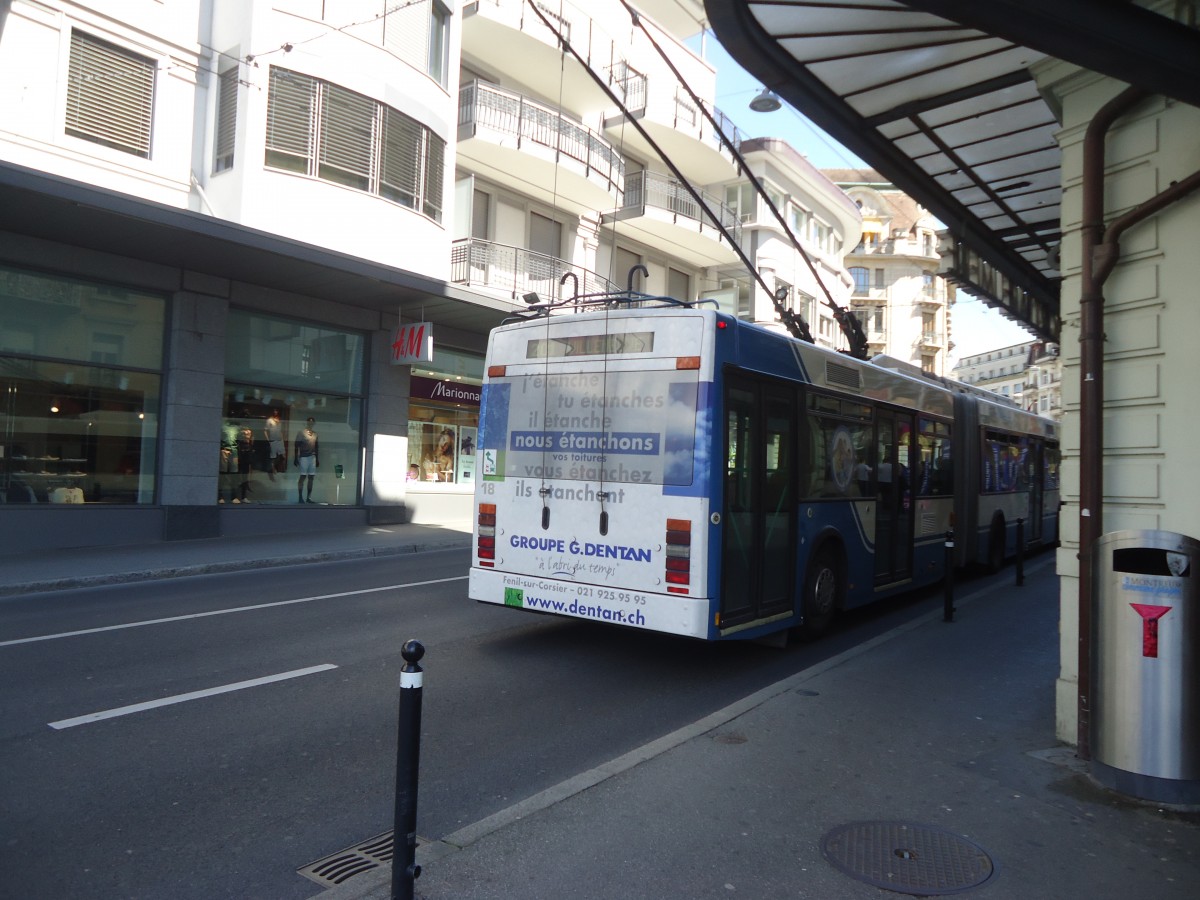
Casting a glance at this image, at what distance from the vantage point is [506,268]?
76.1 ft

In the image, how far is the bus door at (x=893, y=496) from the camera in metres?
10.1

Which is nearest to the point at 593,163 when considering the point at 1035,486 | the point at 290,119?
the point at 290,119

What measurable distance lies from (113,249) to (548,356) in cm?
1064

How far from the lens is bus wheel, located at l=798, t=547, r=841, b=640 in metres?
8.54

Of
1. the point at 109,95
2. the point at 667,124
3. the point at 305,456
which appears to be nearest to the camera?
the point at 109,95

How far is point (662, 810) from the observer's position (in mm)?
4461

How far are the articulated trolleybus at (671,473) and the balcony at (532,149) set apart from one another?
14.8m

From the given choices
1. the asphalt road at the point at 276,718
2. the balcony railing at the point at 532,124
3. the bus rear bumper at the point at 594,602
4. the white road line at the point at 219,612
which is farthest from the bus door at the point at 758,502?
the balcony railing at the point at 532,124

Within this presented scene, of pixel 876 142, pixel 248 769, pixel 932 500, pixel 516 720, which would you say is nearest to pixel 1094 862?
pixel 516 720

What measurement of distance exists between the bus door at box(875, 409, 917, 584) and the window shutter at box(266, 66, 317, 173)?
12.3 metres

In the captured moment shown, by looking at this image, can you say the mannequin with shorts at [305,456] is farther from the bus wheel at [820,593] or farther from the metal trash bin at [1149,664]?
the metal trash bin at [1149,664]

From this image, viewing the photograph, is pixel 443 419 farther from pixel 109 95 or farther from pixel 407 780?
pixel 407 780

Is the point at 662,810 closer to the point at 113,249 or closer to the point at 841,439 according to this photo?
the point at 841,439

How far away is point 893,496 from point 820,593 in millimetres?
2251
